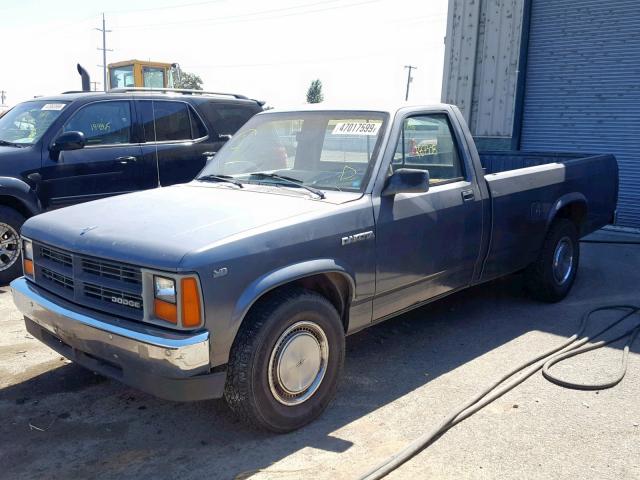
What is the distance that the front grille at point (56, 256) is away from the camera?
3.45 meters

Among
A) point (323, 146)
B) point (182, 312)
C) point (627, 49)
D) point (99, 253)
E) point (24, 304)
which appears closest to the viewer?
point (182, 312)

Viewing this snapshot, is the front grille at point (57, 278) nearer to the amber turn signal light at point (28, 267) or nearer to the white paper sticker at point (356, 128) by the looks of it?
the amber turn signal light at point (28, 267)

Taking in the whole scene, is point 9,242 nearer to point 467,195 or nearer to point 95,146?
point 95,146

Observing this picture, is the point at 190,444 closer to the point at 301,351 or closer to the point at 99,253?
the point at 301,351

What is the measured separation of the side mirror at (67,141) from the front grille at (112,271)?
355 cm

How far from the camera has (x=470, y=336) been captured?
5043 millimetres

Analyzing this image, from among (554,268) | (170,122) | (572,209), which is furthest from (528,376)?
(170,122)

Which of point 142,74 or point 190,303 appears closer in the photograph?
point 190,303

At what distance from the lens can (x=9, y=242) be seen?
20.9ft

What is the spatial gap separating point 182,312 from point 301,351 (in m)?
A: 0.81

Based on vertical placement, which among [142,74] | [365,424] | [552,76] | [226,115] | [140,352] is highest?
[142,74]

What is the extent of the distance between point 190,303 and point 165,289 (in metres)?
0.16

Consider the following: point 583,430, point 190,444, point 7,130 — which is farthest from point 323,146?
point 7,130

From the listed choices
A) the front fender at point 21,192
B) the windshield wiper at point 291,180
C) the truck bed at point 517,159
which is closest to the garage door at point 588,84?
the truck bed at point 517,159
